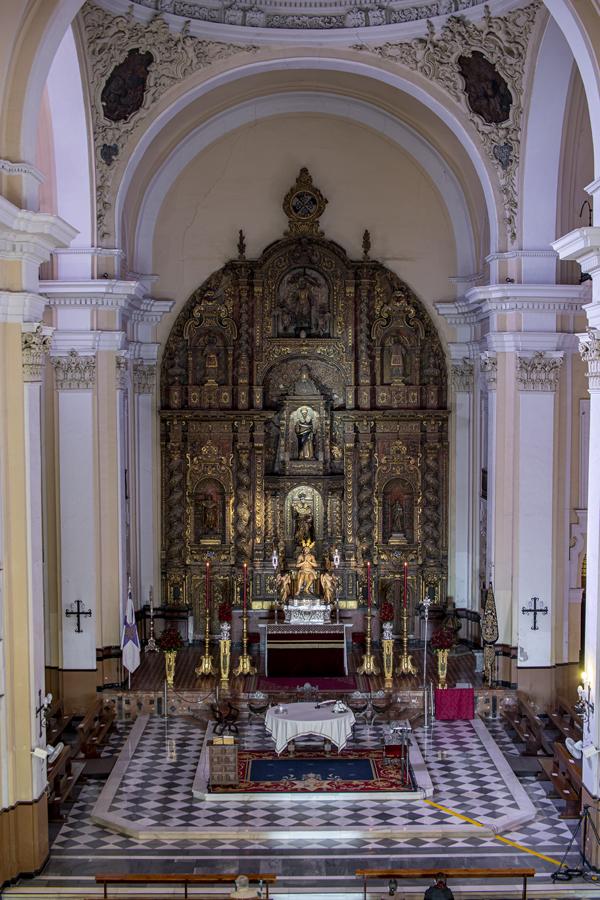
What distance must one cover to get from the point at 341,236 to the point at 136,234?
4.78 meters

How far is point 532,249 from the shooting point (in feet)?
71.8

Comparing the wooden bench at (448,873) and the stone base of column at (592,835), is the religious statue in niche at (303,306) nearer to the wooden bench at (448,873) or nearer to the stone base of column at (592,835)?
the stone base of column at (592,835)

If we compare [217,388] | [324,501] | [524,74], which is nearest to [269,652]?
[324,501]

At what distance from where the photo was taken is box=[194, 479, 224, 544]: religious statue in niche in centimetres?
2658

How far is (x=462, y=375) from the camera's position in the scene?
26203 millimetres

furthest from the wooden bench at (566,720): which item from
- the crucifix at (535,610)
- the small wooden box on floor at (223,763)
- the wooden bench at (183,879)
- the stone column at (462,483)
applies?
the wooden bench at (183,879)

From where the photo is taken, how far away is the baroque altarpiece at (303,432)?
2636 cm

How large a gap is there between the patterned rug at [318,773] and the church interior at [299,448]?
0.31ft

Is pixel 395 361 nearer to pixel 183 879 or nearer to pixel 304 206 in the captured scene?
pixel 304 206

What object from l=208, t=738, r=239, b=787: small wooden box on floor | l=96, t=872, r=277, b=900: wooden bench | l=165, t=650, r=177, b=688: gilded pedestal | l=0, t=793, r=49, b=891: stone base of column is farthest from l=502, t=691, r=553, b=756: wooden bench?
l=0, t=793, r=49, b=891: stone base of column

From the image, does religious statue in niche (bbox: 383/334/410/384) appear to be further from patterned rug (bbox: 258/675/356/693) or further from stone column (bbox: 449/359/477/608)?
patterned rug (bbox: 258/675/356/693)

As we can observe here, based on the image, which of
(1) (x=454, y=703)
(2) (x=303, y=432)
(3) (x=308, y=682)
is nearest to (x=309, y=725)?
(1) (x=454, y=703)

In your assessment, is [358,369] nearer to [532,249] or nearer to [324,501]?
[324,501]

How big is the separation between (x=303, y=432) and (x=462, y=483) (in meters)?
3.94
